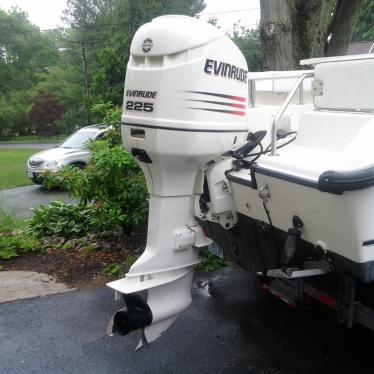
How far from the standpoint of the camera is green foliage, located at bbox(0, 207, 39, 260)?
555 centimetres

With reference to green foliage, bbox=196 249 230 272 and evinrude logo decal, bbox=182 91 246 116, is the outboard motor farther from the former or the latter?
green foliage, bbox=196 249 230 272

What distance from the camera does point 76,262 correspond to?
17.6 feet

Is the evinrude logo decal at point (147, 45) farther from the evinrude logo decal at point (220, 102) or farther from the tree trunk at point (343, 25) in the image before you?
the tree trunk at point (343, 25)

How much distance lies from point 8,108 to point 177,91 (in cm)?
4172

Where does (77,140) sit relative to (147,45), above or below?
below

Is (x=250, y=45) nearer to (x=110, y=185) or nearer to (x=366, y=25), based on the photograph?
(x=366, y=25)

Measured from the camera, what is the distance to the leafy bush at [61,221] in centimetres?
612

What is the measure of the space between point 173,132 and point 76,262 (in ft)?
9.74

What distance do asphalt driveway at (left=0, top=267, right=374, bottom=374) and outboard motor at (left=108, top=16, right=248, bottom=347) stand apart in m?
0.49

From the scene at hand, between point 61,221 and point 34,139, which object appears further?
point 34,139

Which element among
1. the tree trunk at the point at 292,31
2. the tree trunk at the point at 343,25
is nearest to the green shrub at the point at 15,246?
the tree trunk at the point at 292,31

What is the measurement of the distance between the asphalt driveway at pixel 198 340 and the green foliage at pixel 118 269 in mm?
468

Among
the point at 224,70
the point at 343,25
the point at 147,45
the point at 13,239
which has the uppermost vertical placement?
the point at 343,25

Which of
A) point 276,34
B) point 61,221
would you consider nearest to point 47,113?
point 61,221
